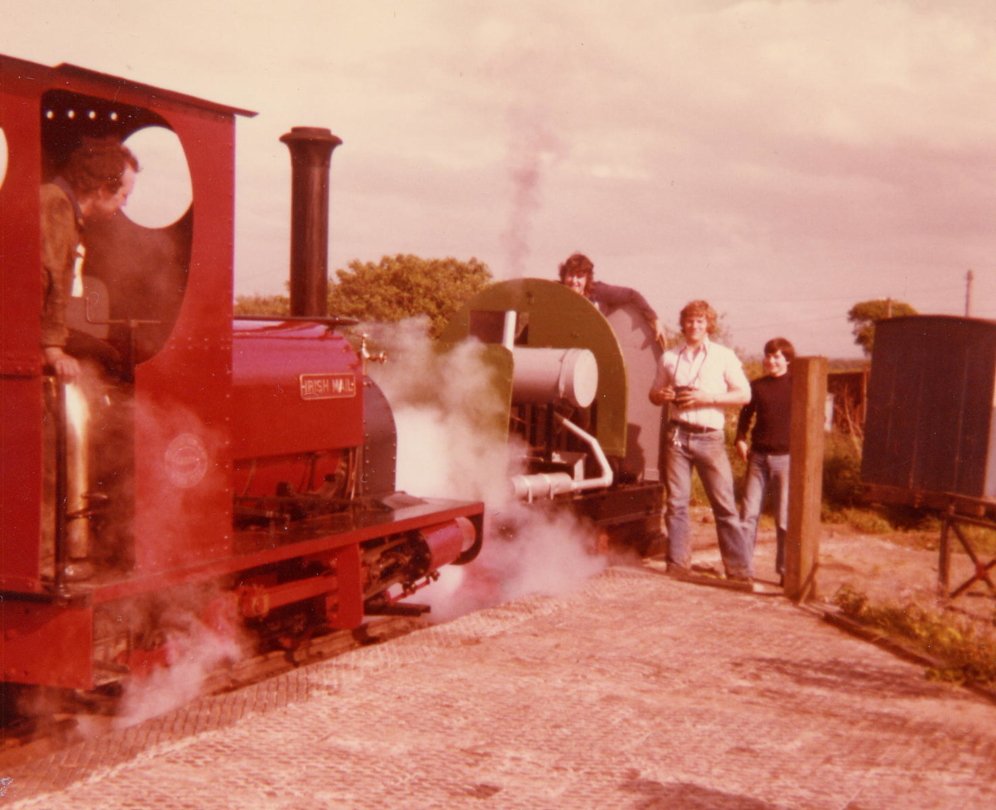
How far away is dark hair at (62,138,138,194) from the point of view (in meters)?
4.15

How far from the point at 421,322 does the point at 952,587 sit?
478cm

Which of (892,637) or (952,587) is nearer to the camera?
(892,637)

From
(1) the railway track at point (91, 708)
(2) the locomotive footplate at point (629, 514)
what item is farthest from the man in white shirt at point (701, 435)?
(1) the railway track at point (91, 708)

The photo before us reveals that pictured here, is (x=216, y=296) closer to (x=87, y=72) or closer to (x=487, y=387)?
(x=87, y=72)

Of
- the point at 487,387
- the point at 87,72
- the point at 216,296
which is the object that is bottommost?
the point at 487,387

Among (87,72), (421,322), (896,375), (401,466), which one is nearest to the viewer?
(87,72)

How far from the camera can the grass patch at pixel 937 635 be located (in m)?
5.25

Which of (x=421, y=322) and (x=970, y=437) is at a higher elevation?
(x=421, y=322)

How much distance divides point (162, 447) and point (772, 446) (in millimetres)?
5038

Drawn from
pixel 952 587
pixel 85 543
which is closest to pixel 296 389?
pixel 85 543

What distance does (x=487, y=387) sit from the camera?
23.9 ft

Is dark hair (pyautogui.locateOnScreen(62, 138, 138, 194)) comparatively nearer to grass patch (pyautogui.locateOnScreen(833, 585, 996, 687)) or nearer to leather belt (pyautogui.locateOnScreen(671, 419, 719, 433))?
grass patch (pyautogui.locateOnScreen(833, 585, 996, 687))

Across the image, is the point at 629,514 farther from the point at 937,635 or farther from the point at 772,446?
the point at 937,635

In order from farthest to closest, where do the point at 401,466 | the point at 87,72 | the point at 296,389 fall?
1. the point at 401,466
2. the point at 296,389
3. the point at 87,72
